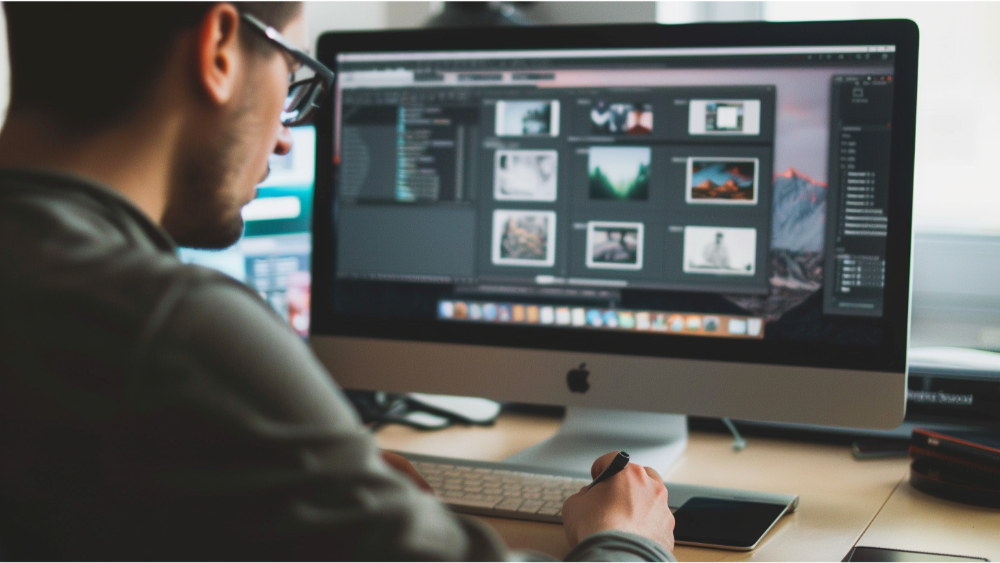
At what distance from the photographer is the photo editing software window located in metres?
0.96

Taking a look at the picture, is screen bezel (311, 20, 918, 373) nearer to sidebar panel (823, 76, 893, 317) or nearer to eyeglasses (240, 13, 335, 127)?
sidebar panel (823, 76, 893, 317)

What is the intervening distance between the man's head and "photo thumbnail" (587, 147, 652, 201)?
1.76ft

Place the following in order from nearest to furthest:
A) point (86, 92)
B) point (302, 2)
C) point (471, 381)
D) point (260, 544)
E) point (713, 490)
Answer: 1. point (260, 544)
2. point (86, 92)
3. point (302, 2)
4. point (713, 490)
5. point (471, 381)

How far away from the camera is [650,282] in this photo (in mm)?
1034

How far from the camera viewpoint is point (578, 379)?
105cm

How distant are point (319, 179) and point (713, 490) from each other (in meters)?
0.67

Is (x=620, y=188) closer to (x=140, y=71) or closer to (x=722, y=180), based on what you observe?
(x=722, y=180)

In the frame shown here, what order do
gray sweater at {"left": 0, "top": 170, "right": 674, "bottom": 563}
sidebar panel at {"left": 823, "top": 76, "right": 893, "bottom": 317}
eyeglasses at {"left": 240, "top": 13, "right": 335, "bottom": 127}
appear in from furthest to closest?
sidebar panel at {"left": 823, "top": 76, "right": 893, "bottom": 317}, eyeglasses at {"left": 240, "top": 13, "right": 335, "bottom": 127}, gray sweater at {"left": 0, "top": 170, "right": 674, "bottom": 563}

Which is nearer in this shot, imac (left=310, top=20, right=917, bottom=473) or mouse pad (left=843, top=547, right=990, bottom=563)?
mouse pad (left=843, top=547, right=990, bottom=563)

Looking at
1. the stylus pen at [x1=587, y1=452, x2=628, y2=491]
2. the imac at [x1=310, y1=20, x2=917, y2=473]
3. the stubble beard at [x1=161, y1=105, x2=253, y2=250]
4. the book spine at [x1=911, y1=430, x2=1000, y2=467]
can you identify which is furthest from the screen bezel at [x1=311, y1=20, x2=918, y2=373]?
the stubble beard at [x1=161, y1=105, x2=253, y2=250]

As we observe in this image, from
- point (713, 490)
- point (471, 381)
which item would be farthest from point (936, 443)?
point (471, 381)

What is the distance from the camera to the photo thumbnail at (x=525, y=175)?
106cm

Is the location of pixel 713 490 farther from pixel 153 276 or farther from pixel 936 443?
pixel 153 276

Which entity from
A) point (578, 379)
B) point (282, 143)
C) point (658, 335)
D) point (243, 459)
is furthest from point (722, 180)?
point (243, 459)
